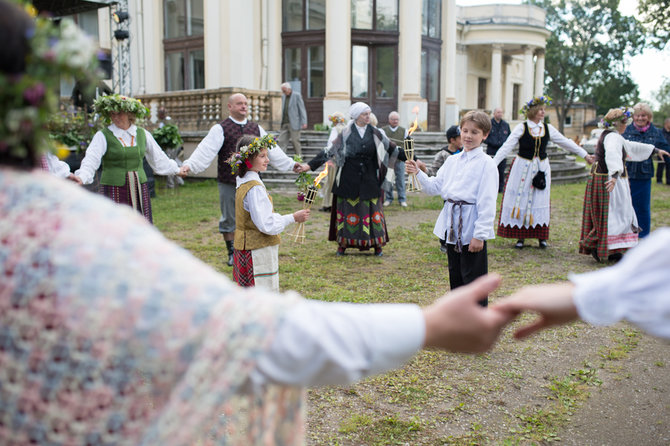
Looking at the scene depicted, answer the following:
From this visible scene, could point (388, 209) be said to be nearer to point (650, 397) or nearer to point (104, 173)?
point (104, 173)

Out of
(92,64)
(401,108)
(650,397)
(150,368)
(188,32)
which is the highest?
(188,32)

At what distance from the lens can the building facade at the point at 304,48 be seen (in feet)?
59.3

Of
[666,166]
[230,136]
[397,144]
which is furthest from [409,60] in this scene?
[230,136]

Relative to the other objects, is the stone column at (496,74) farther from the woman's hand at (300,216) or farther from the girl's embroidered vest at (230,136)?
the woman's hand at (300,216)

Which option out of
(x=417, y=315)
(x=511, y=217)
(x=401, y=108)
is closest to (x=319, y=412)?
(x=417, y=315)

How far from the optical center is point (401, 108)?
778 inches

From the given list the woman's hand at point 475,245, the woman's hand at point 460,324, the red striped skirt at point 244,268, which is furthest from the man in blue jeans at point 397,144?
the woman's hand at point 460,324

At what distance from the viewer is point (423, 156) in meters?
16.7

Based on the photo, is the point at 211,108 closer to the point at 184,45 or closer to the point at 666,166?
the point at 184,45

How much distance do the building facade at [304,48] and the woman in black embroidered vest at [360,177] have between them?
35.1ft

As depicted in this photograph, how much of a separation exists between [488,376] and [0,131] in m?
3.70

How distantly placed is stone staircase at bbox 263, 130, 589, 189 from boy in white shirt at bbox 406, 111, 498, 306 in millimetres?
9974

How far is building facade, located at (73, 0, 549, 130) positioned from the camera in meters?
18.1

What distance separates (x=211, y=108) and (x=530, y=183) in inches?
432
